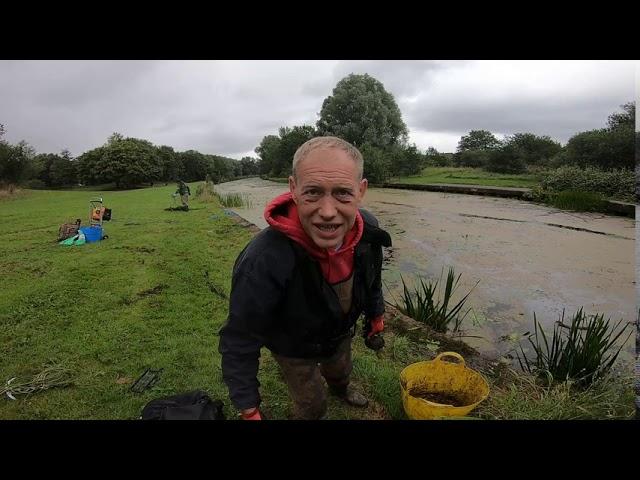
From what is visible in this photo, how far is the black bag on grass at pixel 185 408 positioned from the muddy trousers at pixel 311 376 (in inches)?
21.5

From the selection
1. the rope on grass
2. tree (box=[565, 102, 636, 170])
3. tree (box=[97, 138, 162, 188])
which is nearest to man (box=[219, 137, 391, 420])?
the rope on grass

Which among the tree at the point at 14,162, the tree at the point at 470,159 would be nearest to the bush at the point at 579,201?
the tree at the point at 470,159

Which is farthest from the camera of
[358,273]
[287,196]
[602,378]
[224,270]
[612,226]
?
[612,226]

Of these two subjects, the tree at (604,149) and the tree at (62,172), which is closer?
the tree at (604,149)

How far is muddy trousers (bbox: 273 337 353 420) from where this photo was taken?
7.69 feet

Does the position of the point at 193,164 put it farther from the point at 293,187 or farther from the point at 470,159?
the point at 293,187

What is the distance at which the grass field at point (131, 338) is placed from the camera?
296cm

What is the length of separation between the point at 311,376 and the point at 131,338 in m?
2.71

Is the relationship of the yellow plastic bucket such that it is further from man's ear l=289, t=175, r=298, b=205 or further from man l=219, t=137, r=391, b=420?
man's ear l=289, t=175, r=298, b=205

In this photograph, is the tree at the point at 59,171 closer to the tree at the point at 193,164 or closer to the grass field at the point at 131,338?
the tree at the point at 193,164
